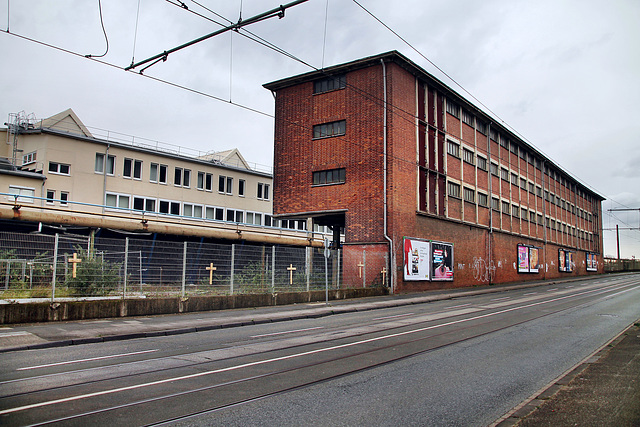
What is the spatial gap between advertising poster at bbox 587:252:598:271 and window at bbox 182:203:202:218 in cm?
6550

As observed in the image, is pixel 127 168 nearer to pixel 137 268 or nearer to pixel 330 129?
pixel 330 129

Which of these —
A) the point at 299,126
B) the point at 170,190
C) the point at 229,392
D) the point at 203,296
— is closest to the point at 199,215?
the point at 170,190

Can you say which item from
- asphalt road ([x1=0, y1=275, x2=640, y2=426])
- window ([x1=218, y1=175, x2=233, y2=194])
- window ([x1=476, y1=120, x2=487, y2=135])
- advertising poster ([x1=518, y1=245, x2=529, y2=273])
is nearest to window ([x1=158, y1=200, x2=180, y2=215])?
window ([x1=218, y1=175, x2=233, y2=194])

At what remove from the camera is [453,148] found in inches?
1606

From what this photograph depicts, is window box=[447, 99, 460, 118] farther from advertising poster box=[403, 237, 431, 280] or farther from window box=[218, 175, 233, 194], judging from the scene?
window box=[218, 175, 233, 194]

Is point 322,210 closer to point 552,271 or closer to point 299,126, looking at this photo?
point 299,126

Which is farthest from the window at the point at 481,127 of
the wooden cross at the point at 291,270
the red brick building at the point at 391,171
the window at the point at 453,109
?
the wooden cross at the point at 291,270

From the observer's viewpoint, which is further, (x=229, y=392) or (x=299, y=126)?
(x=299, y=126)

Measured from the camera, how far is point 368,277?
3166 centimetres

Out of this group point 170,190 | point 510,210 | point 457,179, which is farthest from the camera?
point 510,210

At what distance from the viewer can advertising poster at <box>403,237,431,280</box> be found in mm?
32812

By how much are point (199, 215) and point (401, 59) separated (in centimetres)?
2275

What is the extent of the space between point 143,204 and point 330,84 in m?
18.0

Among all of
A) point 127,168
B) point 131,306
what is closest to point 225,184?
point 127,168
